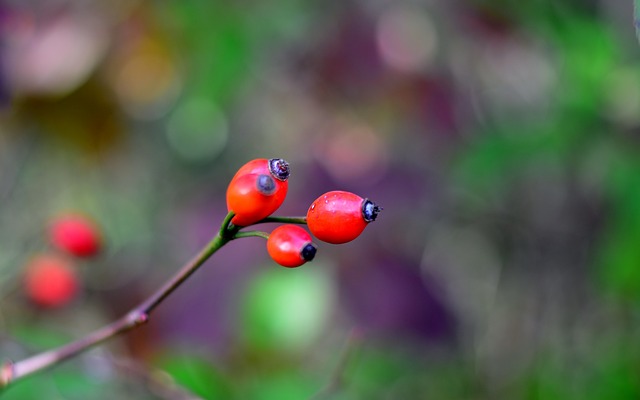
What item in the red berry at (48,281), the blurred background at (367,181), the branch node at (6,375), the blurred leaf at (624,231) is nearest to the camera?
the branch node at (6,375)

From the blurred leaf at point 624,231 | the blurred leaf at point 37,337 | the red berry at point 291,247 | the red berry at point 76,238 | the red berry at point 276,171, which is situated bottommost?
the blurred leaf at point 37,337

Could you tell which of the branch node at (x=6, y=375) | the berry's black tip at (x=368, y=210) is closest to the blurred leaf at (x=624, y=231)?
the berry's black tip at (x=368, y=210)

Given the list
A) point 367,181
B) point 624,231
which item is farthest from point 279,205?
point 624,231

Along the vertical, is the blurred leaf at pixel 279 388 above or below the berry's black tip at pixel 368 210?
below

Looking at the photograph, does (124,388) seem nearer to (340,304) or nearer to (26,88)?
(340,304)

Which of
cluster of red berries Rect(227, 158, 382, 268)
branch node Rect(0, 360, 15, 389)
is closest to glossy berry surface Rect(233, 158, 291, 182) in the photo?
cluster of red berries Rect(227, 158, 382, 268)

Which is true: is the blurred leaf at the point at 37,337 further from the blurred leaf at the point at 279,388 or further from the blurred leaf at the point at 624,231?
the blurred leaf at the point at 624,231

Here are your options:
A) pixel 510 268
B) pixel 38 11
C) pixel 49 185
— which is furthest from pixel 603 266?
pixel 49 185

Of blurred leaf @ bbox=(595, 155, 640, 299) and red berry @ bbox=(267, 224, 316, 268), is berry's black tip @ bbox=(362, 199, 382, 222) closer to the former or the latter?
red berry @ bbox=(267, 224, 316, 268)
